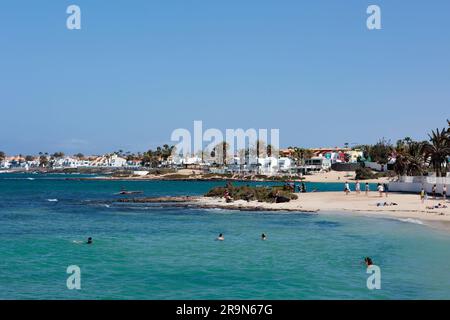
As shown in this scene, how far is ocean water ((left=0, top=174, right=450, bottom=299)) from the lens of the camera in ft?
73.6

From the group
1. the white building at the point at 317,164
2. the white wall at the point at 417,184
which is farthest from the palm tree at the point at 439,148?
the white building at the point at 317,164

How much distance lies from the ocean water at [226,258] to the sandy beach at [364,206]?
239cm

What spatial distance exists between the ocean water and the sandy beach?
239cm

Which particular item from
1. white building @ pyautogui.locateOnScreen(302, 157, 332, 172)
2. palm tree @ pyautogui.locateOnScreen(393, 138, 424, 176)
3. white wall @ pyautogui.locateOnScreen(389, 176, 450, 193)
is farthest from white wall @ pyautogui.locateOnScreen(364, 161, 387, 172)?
white wall @ pyautogui.locateOnScreen(389, 176, 450, 193)

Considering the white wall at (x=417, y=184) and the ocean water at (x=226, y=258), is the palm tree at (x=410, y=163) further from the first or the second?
the ocean water at (x=226, y=258)

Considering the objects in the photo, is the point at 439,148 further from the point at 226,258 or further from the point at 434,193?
the point at 226,258

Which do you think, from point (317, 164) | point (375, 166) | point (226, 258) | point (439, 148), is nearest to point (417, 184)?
point (439, 148)

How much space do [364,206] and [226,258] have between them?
28286 millimetres

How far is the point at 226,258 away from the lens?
29422 mm

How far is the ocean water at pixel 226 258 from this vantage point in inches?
883

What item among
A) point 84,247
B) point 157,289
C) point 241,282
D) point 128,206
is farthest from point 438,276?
point 128,206
